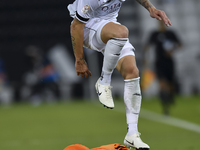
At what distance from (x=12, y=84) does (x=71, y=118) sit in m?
7.65

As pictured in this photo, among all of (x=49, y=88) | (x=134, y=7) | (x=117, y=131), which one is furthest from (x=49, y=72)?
(x=117, y=131)

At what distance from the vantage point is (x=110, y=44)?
4.11m

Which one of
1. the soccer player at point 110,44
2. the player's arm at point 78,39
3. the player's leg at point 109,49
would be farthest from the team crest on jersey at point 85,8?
the player's leg at point 109,49

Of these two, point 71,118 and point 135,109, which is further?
point 71,118

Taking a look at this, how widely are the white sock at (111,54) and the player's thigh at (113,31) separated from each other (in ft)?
0.14

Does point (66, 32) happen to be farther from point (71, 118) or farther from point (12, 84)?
point (71, 118)

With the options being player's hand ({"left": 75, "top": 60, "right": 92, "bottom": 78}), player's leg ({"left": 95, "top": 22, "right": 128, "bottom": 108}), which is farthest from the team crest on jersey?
player's hand ({"left": 75, "top": 60, "right": 92, "bottom": 78})

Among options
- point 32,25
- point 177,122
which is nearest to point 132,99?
point 177,122

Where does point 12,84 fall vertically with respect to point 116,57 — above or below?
below

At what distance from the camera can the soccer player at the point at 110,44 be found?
4098 millimetres

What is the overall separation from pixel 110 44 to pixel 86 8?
41 centimetres

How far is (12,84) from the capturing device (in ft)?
56.1

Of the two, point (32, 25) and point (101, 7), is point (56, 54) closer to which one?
point (32, 25)

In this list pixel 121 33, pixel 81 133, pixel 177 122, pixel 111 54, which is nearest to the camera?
pixel 121 33
